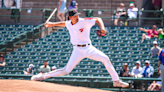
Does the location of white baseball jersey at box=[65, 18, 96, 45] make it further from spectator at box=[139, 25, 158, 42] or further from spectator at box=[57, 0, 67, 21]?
spectator at box=[57, 0, 67, 21]

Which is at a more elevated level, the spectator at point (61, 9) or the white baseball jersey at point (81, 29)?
the spectator at point (61, 9)

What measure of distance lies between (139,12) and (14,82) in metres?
8.83

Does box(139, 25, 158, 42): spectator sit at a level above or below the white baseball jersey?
below

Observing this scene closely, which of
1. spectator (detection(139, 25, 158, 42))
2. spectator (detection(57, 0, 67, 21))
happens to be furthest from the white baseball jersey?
spectator (detection(57, 0, 67, 21))

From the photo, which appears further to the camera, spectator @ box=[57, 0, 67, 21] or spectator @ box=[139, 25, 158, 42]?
spectator @ box=[57, 0, 67, 21]

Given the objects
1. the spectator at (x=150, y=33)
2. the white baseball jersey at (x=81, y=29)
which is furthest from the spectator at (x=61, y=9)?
the white baseball jersey at (x=81, y=29)

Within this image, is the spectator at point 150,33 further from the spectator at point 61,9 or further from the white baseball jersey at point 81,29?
the white baseball jersey at point 81,29

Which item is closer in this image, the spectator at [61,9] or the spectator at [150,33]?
the spectator at [150,33]

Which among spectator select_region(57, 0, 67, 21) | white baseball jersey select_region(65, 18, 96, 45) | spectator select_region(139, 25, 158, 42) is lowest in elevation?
spectator select_region(139, 25, 158, 42)

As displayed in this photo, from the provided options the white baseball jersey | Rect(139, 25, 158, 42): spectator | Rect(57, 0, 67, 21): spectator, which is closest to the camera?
the white baseball jersey

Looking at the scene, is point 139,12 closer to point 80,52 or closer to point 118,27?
point 118,27

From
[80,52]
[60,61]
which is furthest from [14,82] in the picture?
[60,61]

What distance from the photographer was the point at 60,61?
1198 centimetres

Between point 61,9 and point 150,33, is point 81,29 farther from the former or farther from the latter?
point 61,9
